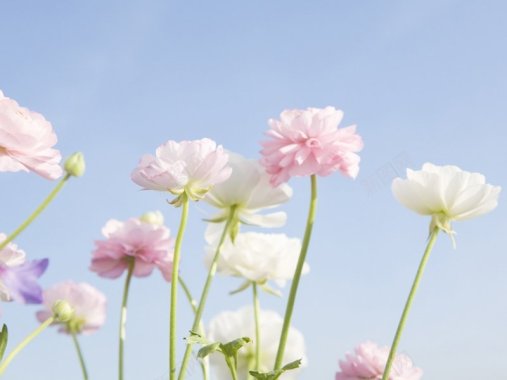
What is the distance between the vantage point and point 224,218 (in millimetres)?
1431

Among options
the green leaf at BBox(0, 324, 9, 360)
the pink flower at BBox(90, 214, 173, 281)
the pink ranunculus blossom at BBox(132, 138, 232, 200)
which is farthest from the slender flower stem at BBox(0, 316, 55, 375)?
the pink flower at BBox(90, 214, 173, 281)

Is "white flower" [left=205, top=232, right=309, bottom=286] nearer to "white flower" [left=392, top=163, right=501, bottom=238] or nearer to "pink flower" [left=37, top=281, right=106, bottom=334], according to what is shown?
"white flower" [left=392, top=163, right=501, bottom=238]

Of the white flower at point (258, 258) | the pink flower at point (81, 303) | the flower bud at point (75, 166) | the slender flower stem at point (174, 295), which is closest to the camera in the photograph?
the slender flower stem at point (174, 295)

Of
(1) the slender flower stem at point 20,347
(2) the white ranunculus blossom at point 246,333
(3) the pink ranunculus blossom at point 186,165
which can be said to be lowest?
(1) the slender flower stem at point 20,347

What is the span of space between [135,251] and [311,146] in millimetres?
516

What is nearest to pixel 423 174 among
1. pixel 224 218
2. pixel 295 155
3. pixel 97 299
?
pixel 295 155

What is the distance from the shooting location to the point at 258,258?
1520 mm

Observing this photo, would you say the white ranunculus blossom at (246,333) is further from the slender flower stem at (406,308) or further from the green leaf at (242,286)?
the slender flower stem at (406,308)

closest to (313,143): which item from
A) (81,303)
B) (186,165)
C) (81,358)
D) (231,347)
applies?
(186,165)

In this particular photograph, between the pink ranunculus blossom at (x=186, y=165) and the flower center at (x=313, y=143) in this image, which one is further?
the flower center at (x=313, y=143)

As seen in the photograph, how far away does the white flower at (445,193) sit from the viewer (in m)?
1.38

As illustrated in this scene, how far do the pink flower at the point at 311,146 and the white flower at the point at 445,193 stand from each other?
0.12 m

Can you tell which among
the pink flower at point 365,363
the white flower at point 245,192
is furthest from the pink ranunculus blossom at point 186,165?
the pink flower at point 365,363

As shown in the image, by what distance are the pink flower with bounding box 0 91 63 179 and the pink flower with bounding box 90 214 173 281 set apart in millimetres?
485
